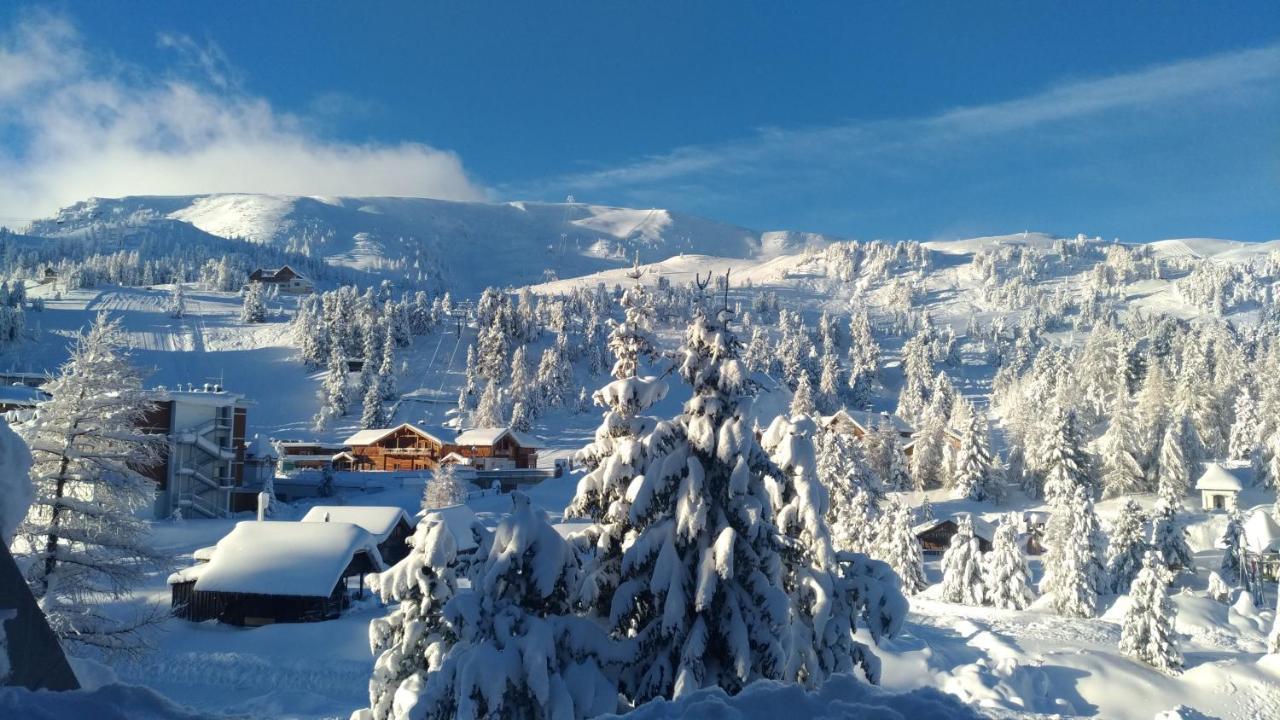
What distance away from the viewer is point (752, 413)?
12578mm

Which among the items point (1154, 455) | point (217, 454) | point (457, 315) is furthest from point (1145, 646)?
point (457, 315)

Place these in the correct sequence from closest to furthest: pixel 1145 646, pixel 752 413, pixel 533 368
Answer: pixel 752 413 → pixel 1145 646 → pixel 533 368

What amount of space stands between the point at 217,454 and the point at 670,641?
4517 centimetres

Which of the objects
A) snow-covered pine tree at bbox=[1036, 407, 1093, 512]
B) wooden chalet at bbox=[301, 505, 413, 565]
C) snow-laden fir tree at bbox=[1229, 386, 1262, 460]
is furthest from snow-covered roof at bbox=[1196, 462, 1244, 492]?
wooden chalet at bbox=[301, 505, 413, 565]

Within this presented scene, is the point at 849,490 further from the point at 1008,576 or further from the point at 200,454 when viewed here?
the point at 200,454

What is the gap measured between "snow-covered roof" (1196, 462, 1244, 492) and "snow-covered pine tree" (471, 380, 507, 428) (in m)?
64.1

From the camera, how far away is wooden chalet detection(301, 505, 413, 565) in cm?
3731

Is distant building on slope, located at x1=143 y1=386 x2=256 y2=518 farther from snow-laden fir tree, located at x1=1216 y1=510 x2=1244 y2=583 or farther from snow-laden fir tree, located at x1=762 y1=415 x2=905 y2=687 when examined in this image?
snow-laden fir tree, located at x1=1216 y1=510 x2=1244 y2=583

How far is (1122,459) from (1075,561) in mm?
29752

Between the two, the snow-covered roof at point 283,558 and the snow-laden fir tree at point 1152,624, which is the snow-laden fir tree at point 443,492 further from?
the snow-laden fir tree at point 1152,624

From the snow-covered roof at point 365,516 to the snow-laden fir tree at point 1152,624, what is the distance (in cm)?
3003

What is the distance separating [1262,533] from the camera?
49312 millimetres

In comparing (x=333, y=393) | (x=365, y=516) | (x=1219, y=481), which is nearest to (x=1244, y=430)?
(x=1219, y=481)

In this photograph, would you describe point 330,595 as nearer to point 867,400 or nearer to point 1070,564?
point 1070,564
